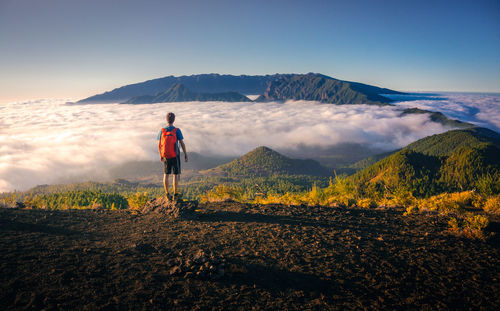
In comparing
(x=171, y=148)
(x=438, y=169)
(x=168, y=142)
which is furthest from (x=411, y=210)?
(x=438, y=169)

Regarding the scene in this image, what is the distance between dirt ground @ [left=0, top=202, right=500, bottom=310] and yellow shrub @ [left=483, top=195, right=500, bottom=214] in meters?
1.97

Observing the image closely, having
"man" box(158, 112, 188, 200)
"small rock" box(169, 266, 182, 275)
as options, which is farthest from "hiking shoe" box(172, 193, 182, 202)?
"small rock" box(169, 266, 182, 275)

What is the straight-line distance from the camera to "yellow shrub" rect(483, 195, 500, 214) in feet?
27.7

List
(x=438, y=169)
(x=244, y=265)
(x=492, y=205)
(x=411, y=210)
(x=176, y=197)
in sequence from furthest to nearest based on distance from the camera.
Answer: (x=438, y=169) → (x=176, y=197) → (x=411, y=210) → (x=492, y=205) → (x=244, y=265)

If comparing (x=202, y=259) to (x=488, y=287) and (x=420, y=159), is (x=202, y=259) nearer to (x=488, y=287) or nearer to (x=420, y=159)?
(x=488, y=287)

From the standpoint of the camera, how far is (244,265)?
17.5 feet

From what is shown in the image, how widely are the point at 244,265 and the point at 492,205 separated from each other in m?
8.72

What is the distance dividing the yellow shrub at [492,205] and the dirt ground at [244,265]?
1.97 metres

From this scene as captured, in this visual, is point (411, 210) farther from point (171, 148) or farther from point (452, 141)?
point (452, 141)

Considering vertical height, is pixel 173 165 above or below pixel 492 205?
above

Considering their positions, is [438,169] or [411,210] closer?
[411,210]

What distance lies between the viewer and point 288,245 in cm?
636

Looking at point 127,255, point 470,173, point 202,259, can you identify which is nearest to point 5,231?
point 127,255

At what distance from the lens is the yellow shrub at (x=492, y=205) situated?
8.46 metres
